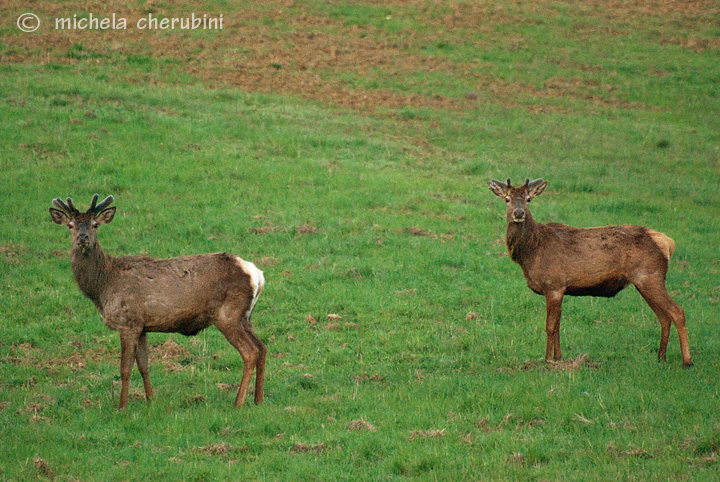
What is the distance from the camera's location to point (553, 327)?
35.7 ft

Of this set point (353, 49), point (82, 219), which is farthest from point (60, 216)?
point (353, 49)

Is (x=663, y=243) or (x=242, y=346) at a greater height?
(x=663, y=243)

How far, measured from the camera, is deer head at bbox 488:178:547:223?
11180mm

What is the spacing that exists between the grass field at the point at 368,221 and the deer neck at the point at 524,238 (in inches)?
54.0

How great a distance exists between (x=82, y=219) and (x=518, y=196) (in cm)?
588

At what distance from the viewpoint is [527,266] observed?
1141 centimetres

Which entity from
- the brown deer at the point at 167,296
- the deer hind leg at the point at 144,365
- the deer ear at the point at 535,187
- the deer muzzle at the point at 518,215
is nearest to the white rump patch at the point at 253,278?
the brown deer at the point at 167,296

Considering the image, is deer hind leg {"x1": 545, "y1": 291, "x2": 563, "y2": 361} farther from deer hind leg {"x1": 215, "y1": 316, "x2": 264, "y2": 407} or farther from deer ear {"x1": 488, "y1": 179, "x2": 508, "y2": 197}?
deer hind leg {"x1": 215, "y1": 316, "x2": 264, "y2": 407}

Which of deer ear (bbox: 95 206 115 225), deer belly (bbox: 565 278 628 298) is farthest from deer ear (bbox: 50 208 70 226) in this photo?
deer belly (bbox: 565 278 628 298)

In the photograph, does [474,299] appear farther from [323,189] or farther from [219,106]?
[219,106]

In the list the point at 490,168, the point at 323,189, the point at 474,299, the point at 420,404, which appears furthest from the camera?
the point at 490,168

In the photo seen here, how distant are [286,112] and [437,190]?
699 cm

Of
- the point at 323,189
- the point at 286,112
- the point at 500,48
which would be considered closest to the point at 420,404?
the point at 323,189

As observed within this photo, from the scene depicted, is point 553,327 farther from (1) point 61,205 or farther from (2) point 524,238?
(1) point 61,205
